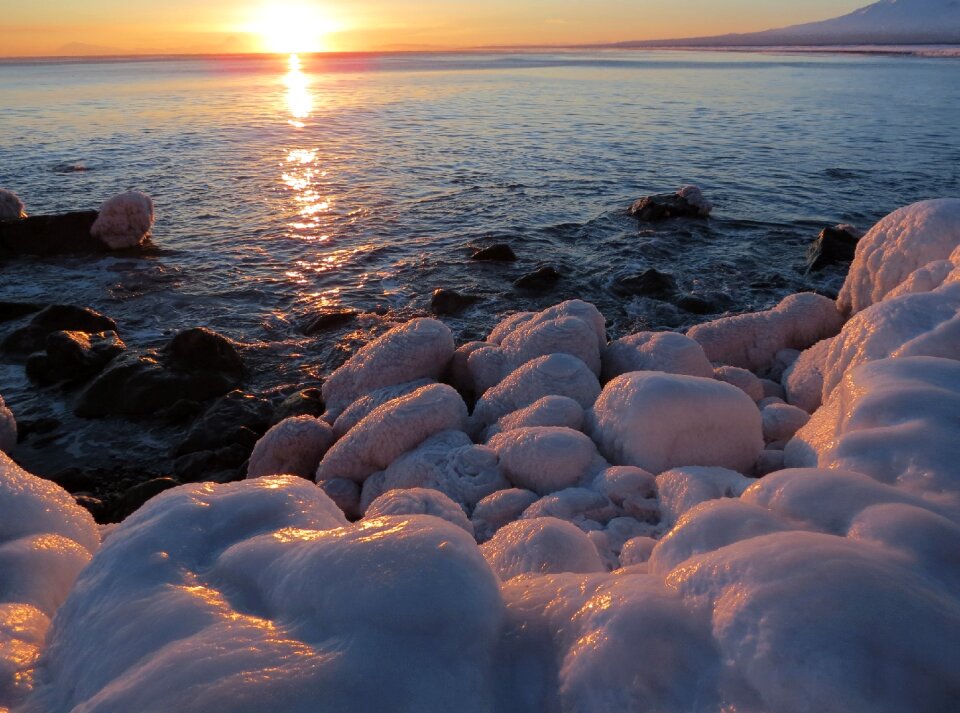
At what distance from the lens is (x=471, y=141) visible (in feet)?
65.9

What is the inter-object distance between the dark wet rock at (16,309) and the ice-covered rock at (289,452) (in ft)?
17.9

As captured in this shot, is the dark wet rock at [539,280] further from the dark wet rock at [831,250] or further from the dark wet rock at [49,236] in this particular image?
the dark wet rock at [49,236]

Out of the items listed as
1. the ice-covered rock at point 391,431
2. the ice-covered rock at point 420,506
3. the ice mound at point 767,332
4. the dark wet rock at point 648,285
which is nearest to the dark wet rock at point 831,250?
the dark wet rock at point 648,285

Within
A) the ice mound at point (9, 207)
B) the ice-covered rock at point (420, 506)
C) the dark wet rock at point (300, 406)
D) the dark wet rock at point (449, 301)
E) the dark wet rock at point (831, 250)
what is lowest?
the dark wet rock at point (300, 406)

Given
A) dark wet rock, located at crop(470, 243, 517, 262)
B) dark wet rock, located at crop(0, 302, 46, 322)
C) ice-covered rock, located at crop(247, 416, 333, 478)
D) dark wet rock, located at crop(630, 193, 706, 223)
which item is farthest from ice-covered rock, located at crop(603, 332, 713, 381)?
dark wet rock, located at crop(0, 302, 46, 322)

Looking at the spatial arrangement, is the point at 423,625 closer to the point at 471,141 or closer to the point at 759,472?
the point at 759,472

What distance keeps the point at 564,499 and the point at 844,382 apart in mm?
1502

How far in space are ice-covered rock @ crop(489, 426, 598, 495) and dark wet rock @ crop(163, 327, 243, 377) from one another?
4191 millimetres

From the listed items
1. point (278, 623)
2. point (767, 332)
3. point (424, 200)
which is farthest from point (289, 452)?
point (424, 200)

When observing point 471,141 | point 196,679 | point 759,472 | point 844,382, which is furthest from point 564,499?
point 471,141

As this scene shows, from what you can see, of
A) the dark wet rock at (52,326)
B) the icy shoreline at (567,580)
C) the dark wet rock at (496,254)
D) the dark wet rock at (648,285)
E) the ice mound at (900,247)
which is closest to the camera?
the icy shoreline at (567,580)

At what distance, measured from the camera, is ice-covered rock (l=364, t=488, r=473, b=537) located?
10.6ft

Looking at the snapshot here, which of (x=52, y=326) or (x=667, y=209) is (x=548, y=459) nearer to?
(x=52, y=326)

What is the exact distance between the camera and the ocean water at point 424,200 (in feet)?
28.5
